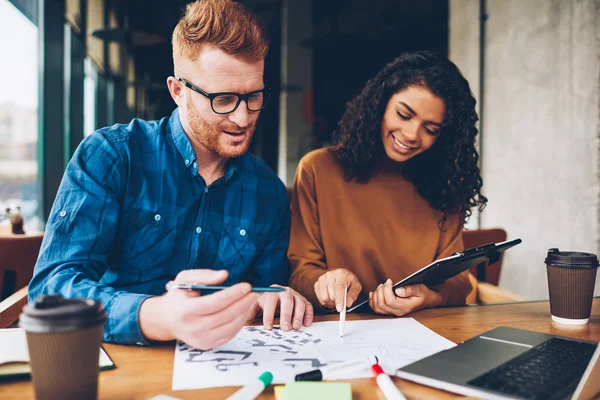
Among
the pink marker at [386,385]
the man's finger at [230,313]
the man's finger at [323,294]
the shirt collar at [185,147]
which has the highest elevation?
the shirt collar at [185,147]

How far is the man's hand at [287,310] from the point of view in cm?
115

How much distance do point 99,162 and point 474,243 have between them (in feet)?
5.94

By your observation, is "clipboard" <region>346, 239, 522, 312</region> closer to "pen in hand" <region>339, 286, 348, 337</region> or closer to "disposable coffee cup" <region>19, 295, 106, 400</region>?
"pen in hand" <region>339, 286, 348, 337</region>

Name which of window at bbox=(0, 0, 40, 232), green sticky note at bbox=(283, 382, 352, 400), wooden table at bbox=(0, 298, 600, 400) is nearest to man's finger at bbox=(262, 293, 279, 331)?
wooden table at bbox=(0, 298, 600, 400)

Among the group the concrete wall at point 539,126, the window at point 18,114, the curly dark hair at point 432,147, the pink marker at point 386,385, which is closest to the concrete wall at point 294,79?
the concrete wall at point 539,126

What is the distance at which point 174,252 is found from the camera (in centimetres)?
144

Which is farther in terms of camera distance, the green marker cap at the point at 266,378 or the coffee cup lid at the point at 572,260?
the coffee cup lid at the point at 572,260

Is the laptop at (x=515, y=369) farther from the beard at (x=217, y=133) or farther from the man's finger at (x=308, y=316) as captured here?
the beard at (x=217, y=133)

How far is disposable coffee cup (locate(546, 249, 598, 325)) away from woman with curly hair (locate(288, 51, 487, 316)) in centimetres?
43

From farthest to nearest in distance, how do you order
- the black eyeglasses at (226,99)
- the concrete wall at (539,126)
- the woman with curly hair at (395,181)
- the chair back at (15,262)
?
the concrete wall at (539,126)
the chair back at (15,262)
the woman with curly hair at (395,181)
the black eyeglasses at (226,99)

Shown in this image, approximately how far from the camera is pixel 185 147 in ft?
4.92

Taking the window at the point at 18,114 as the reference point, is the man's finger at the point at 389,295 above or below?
below

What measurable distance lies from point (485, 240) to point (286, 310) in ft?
5.34

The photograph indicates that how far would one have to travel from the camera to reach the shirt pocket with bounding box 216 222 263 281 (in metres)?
1.50
